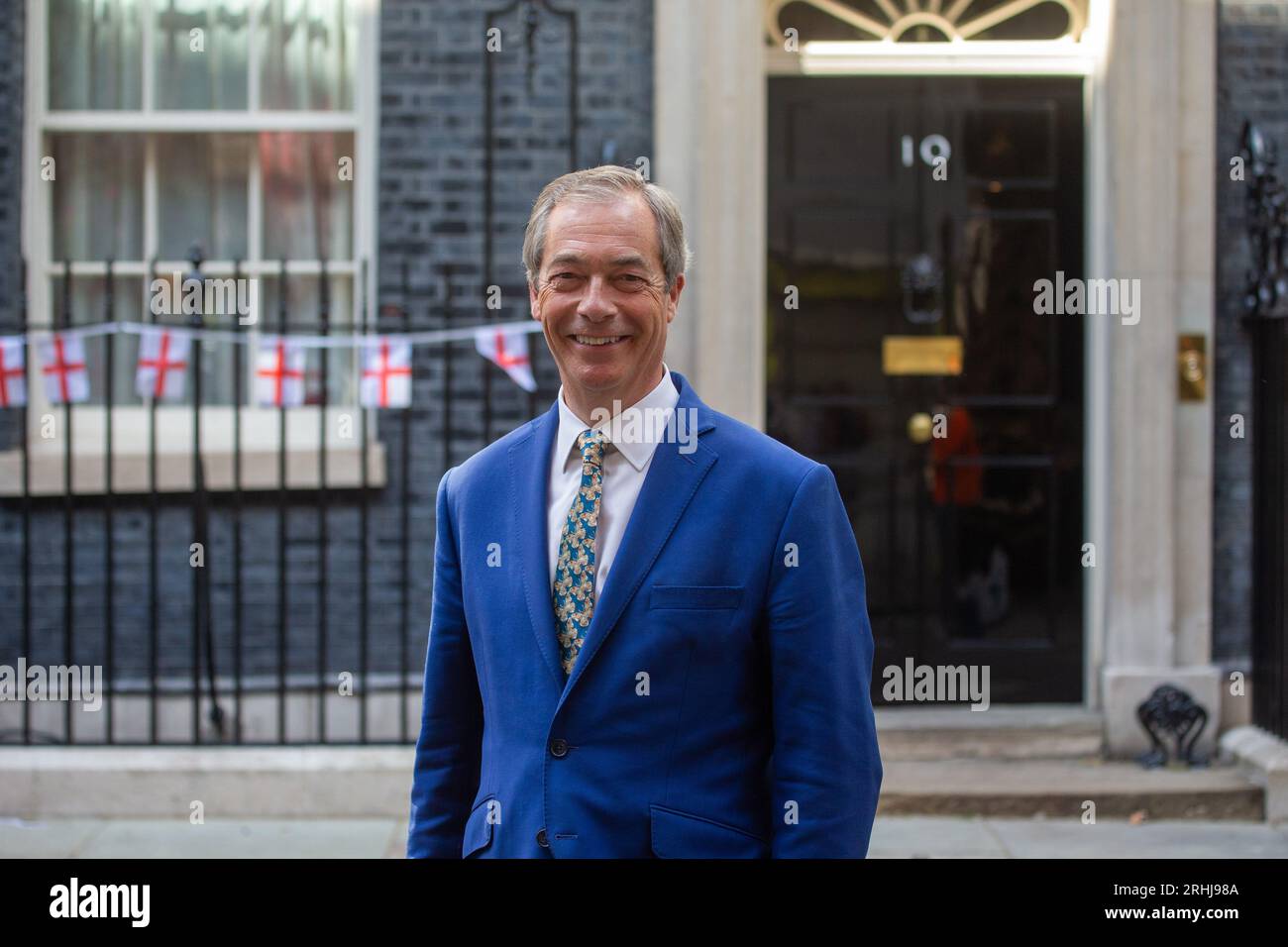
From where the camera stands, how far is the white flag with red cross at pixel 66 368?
5953 millimetres

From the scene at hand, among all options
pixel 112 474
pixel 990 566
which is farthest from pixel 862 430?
pixel 112 474

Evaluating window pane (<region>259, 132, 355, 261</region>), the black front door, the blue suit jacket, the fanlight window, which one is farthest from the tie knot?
the fanlight window

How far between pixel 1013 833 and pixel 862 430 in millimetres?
1913

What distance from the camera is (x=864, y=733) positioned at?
2207mm

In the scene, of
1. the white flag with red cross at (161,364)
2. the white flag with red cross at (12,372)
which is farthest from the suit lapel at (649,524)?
the white flag with red cross at (12,372)

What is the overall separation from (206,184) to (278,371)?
119cm

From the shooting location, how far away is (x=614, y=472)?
90.3 inches

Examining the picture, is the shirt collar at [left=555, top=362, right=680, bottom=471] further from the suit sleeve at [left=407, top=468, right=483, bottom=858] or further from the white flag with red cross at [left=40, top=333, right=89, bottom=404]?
the white flag with red cross at [left=40, top=333, right=89, bottom=404]

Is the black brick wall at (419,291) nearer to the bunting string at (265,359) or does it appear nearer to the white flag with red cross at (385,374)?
the bunting string at (265,359)

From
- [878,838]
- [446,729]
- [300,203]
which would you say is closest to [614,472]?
[446,729]

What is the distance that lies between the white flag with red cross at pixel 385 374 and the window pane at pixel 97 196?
1.39 m

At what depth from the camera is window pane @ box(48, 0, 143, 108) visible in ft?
21.5

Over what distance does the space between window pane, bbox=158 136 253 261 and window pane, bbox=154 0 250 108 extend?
0.18 m
